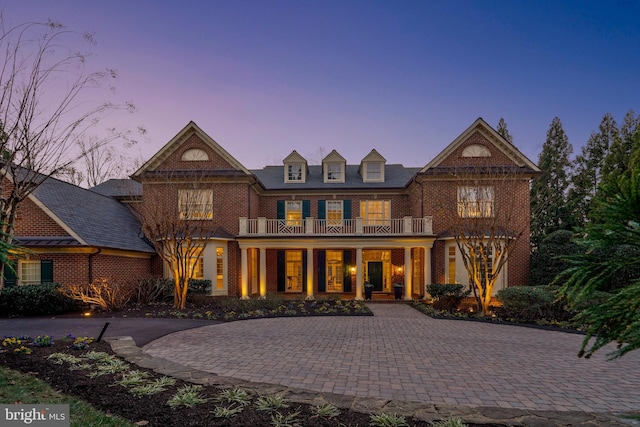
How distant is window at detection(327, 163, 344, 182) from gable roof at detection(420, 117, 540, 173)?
538 cm

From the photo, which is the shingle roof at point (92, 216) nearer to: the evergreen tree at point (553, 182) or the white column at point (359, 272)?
the white column at point (359, 272)

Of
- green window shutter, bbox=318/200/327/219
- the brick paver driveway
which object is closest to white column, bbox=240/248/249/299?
green window shutter, bbox=318/200/327/219

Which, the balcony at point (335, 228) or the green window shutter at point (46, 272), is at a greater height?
the balcony at point (335, 228)

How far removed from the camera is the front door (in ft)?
67.9

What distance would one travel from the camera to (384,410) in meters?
4.11

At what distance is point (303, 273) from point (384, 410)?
16.5m

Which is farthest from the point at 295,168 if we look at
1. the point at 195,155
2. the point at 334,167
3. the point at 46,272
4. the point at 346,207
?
the point at 46,272

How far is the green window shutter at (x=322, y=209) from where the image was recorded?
20.2m

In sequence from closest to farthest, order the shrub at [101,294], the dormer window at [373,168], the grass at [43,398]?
the grass at [43,398] → the shrub at [101,294] → the dormer window at [373,168]

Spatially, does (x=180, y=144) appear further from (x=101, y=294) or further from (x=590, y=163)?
(x=590, y=163)

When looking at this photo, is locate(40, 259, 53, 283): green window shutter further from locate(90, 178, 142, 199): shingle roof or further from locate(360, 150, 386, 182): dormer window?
locate(360, 150, 386, 182): dormer window

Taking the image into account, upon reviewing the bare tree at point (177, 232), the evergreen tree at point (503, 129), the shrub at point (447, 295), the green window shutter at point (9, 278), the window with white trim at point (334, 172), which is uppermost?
the evergreen tree at point (503, 129)

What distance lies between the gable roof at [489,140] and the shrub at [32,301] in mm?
16929

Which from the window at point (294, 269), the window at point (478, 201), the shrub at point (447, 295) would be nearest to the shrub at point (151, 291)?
the window at point (294, 269)
